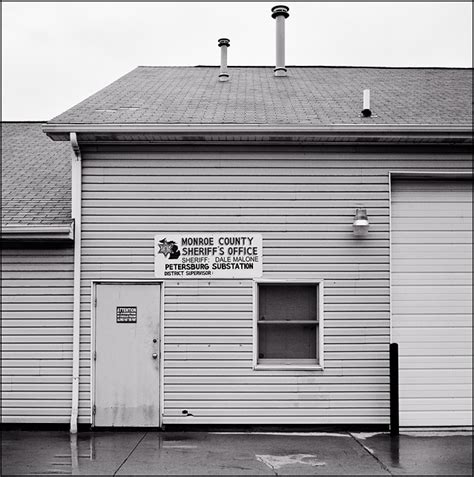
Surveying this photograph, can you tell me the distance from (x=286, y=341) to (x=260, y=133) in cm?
315

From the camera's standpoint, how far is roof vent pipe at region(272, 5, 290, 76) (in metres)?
15.8

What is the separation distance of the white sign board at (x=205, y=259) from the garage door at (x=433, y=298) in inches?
91.9

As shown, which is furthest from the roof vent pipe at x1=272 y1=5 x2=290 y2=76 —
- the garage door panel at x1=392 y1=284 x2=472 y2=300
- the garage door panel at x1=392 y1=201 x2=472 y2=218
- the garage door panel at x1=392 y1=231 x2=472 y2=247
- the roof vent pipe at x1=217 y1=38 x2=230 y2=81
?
the garage door panel at x1=392 y1=284 x2=472 y2=300

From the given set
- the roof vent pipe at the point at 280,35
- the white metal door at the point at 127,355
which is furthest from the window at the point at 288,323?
the roof vent pipe at the point at 280,35

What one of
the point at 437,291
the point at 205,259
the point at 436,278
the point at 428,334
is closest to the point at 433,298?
the point at 437,291

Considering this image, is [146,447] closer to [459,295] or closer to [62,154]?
[459,295]

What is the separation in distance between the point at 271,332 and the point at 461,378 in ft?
9.90

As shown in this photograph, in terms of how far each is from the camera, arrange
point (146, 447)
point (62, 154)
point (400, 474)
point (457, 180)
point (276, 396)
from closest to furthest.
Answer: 1. point (400, 474)
2. point (146, 447)
3. point (276, 396)
4. point (457, 180)
5. point (62, 154)

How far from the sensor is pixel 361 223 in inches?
434

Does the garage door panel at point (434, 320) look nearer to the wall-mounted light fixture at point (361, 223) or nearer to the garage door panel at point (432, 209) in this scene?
the wall-mounted light fixture at point (361, 223)

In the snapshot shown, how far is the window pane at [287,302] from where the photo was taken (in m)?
11.3

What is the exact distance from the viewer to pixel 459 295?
457 inches

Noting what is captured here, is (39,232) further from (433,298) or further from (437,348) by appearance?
(437,348)

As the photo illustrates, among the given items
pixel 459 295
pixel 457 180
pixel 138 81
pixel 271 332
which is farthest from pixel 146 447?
pixel 138 81
